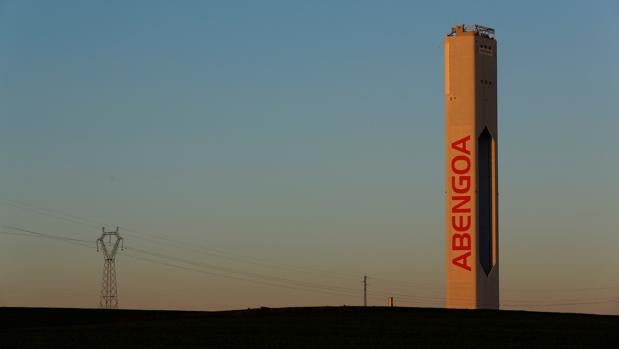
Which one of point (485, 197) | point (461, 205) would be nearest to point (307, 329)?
point (461, 205)

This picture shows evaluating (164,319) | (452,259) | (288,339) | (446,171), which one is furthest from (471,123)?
(288,339)

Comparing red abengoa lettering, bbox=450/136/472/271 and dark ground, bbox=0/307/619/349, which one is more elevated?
red abengoa lettering, bbox=450/136/472/271

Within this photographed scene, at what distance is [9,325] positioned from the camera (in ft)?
250

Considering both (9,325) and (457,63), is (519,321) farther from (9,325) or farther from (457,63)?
(457,63)

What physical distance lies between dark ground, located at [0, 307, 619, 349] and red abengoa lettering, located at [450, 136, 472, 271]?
24.2m

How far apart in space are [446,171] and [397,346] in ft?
190

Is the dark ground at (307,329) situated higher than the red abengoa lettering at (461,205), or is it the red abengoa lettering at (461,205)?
the red abengoa lettering at (461,205)

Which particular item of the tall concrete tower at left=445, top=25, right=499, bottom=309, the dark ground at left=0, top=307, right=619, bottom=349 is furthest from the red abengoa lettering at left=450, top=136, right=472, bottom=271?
the dark ground at left=0, top=307, right=619, bottom=349

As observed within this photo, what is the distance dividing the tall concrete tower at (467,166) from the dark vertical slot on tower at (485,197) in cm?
18

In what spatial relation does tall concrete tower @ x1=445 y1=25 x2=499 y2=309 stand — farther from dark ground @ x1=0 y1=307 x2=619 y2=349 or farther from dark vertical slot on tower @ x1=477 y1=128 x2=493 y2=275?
dark ground @ x1=0 y1=307 x2=619 y2=349

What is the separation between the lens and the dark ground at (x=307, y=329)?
5631 cm

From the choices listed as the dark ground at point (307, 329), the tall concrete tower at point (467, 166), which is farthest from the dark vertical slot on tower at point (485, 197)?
the dark ground at point (307, 329)

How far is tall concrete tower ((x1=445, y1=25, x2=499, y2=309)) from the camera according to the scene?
109812 millimetres

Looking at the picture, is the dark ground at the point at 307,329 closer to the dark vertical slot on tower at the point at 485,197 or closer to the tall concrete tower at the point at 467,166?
the tall concrete tower at the point at 467,166
